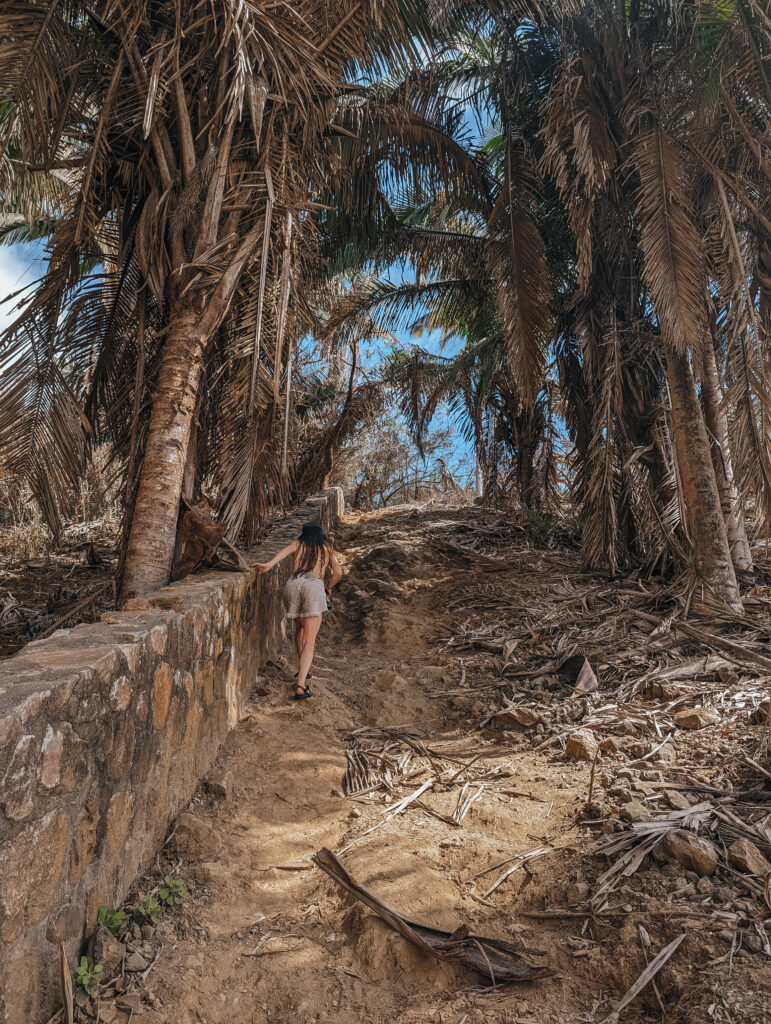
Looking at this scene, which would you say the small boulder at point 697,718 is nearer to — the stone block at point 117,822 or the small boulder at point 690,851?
the small boulder at point 690,851

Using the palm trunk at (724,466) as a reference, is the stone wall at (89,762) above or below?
below

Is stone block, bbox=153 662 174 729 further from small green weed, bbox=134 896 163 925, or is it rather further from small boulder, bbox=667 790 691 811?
small boulder, bbox=667 790 691 811

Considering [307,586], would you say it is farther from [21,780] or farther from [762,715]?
[21,780]

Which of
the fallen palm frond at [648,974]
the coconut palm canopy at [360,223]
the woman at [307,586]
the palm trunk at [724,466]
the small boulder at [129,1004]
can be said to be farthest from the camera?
the palm trunk at [724,466]

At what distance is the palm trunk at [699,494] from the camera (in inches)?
214

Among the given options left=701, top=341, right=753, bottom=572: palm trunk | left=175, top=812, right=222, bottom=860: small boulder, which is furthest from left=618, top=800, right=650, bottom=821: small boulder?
left=701, top=341, right=753, bottom=572: palm trunk

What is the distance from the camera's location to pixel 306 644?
188 inches

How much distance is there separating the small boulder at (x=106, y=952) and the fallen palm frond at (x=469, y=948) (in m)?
0.83

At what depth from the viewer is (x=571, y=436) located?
812cm

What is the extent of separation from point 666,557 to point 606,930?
15.9 feet

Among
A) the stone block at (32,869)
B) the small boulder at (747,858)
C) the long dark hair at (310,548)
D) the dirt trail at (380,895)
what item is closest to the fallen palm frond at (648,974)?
the dirt trail at (380,895)

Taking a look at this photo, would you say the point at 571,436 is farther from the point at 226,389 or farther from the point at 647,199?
the point at 226,389

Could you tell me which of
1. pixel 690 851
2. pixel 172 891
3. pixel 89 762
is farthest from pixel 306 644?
pixel 690 851

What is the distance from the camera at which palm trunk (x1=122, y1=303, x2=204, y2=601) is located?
421 centimetres
